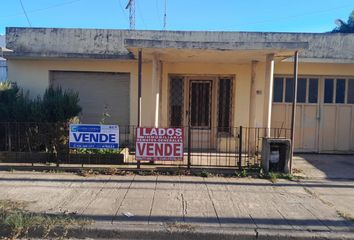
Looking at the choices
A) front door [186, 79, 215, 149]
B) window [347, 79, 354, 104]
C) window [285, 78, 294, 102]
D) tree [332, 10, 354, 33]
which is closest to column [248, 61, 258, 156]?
front door [186, 79, 215, 149]

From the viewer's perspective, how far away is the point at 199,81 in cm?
1238

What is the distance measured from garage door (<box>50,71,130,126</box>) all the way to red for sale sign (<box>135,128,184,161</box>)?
132 inches

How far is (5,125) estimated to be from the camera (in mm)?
9734

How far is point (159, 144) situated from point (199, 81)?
4.05m

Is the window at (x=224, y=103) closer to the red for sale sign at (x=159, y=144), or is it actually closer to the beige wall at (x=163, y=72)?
the beige wall at (x=163, y=72)

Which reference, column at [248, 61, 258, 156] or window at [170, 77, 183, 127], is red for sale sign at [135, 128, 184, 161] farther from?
window at [170, 77, 183, 127]

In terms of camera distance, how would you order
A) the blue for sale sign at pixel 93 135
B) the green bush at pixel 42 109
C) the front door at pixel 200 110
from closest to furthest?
the blue for sale sign at pixel 93 135 < the green bush at pixel 42 109 < the front door at pixel 200 110

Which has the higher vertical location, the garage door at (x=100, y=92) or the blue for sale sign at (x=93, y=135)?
the garage door at (x=100, y=92)

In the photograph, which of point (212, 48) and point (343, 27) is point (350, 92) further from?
point (343, 27)

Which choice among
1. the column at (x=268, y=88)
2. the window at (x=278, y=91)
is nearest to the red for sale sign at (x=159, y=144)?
the column at (x=268, y=88)

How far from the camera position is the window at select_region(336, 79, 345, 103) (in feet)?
40.7

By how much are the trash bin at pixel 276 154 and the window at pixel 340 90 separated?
14.6ft

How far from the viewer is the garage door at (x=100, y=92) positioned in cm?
1215

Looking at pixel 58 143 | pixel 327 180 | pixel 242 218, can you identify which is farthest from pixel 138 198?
pixel 327 180
